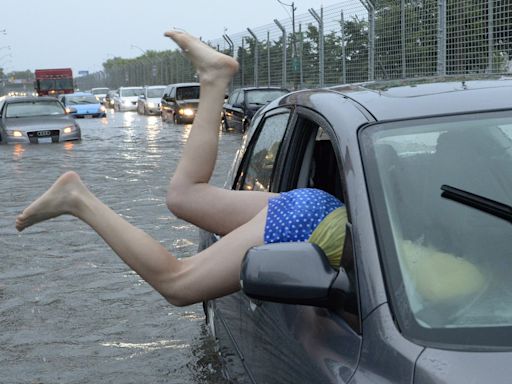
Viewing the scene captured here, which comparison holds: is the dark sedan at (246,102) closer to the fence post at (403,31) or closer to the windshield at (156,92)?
the fence post at (403,31)

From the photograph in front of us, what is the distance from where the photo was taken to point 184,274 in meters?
3.11

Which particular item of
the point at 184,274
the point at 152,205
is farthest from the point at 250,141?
the point at 152,205

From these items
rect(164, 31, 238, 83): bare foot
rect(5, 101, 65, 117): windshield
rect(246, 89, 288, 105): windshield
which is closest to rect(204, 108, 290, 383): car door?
rect(164, 31, 238, 83): bare foot

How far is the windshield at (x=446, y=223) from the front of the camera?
2203mm

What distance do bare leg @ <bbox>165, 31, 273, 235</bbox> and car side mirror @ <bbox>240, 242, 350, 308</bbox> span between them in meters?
1.14

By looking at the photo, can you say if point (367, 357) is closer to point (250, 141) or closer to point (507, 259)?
point (507, 259)

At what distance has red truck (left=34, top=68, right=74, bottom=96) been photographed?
203 ft

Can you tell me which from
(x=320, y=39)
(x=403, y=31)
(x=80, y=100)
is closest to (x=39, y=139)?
(x=320, y=39)

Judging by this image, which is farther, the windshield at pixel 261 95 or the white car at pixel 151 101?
the white car at pixel 151 101

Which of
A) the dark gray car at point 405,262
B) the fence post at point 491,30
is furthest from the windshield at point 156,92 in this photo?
the dark gray car at point 405,262

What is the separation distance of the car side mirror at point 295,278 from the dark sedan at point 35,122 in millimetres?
20990

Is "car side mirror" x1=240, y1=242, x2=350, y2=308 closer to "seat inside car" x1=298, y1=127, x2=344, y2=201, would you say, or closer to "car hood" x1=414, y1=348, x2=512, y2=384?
"car hood" x1=414, y1=348, x2=512, y2=384

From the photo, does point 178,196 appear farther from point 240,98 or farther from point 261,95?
point 240,98

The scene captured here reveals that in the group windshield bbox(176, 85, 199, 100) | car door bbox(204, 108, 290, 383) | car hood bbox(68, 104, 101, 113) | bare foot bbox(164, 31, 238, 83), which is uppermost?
bare foot bbox(164, 31, 238, 83)
